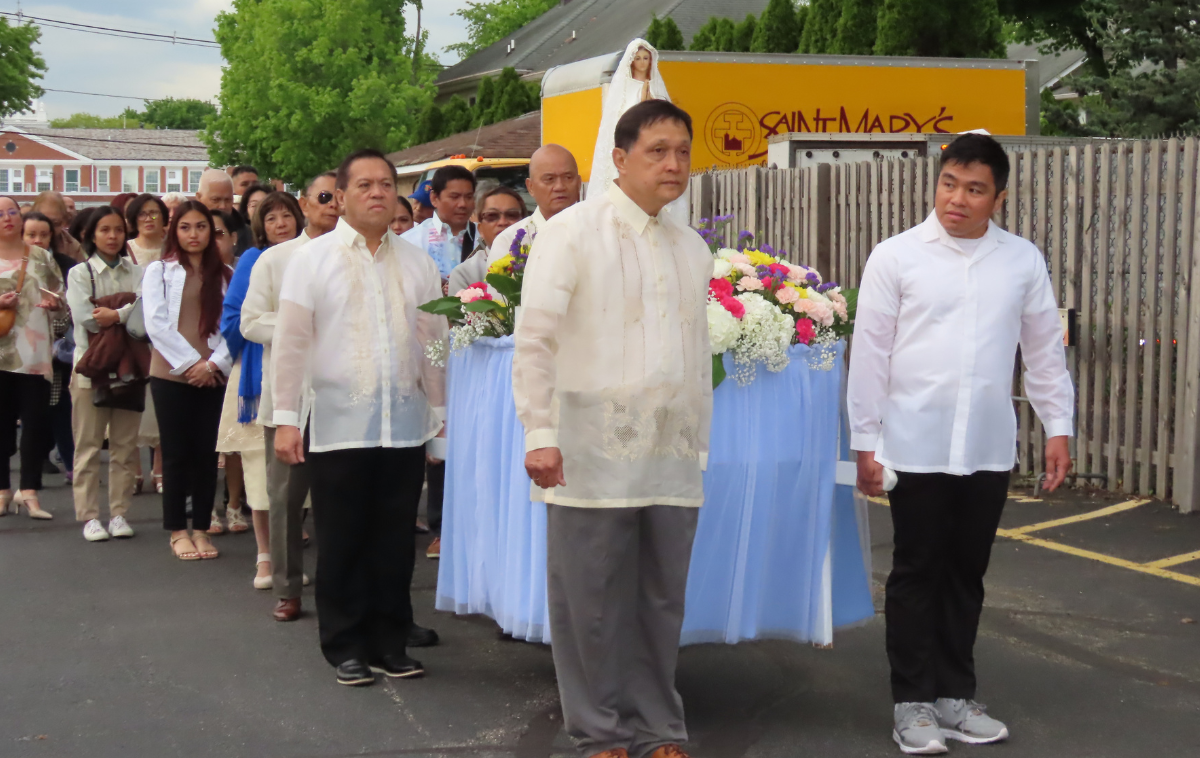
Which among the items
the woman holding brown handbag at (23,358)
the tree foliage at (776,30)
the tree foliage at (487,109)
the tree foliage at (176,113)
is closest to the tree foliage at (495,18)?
the tree foliage at (487,109)

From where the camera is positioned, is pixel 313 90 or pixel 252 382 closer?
pixel 252 382

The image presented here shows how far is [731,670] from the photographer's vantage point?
18.3ft

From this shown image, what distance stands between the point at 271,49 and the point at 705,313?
4736 cm

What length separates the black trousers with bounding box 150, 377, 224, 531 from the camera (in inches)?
300

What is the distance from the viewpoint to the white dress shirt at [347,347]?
208 inches

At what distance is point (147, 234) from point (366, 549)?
4.10 metres

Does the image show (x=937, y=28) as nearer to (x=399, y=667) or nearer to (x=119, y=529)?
(x=119, y=529)

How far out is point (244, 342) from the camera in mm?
7203

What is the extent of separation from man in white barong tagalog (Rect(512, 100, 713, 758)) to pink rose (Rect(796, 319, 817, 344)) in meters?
0.68

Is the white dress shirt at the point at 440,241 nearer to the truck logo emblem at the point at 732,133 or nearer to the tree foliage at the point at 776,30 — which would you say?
the truck logo emblem at the point at 732,133

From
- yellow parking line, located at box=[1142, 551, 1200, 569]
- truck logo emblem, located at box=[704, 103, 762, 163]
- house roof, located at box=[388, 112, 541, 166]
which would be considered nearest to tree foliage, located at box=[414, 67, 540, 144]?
house roof, located at box=[388, 112, 541, 166]

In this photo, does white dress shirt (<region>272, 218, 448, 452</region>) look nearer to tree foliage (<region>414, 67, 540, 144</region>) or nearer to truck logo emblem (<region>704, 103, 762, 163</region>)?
truck logo emblem (<region>704, 103, 762, 163</region>)

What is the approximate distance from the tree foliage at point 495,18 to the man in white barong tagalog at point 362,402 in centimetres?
6784

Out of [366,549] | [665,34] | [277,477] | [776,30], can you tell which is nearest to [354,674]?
[366,549]
